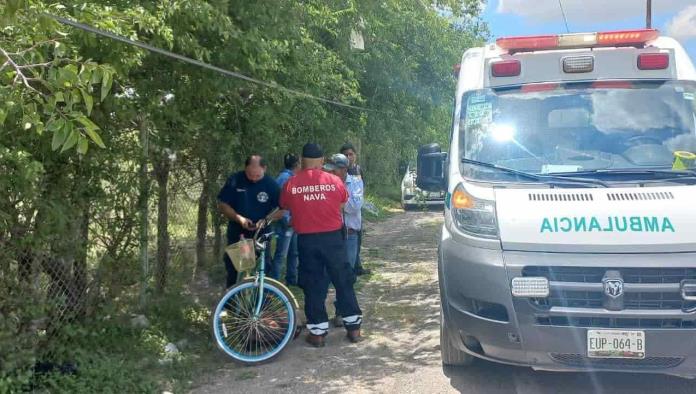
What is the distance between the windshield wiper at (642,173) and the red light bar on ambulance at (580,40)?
3.72 ft

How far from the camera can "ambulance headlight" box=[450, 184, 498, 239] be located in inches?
176

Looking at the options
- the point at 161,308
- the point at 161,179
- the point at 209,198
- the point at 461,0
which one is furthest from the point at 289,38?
the point at 461,0

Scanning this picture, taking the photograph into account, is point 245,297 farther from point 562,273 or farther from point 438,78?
point 438,78

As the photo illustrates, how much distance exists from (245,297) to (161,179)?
156cm

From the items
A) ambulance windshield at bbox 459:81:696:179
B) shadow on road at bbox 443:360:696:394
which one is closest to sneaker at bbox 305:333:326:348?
shadow on road at bbox 443:360:696:394

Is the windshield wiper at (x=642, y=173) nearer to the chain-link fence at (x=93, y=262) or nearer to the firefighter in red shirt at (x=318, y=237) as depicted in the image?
the firefighter in red shirt at (x=318, y=237)

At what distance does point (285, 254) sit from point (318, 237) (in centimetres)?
254

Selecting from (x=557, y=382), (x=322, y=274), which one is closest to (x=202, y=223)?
(x=322, y=274)

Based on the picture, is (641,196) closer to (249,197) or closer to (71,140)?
(71,140)

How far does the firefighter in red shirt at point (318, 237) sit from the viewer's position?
611cm

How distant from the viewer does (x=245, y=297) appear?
A: 5980 mm

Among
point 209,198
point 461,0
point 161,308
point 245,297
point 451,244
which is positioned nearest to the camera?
point 451,244

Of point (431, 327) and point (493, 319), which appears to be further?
point (431, 327)

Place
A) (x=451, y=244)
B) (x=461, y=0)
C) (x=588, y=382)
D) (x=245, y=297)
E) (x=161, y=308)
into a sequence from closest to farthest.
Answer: (x=451, y=244), (x=588, y=382), (x=245, y=297), (x=161, y=308), (x=461, y=0)
